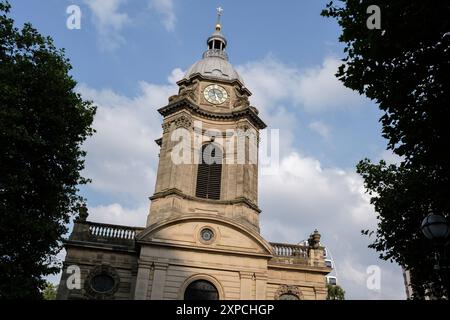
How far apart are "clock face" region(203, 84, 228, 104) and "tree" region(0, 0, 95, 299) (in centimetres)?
1506

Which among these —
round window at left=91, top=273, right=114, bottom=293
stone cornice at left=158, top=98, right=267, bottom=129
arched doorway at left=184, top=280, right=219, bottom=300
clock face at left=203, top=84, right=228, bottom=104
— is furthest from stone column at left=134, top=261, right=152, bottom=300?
clock face at left=203, top=84, right=228, bottom=104

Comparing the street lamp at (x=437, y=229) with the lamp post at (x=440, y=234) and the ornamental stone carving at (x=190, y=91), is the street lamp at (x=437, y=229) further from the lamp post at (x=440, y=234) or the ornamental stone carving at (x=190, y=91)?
the ornamental stone carving at (x=190, y=91)

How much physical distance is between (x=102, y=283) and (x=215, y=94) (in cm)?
1621

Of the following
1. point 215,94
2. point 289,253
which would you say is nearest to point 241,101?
point 215,94

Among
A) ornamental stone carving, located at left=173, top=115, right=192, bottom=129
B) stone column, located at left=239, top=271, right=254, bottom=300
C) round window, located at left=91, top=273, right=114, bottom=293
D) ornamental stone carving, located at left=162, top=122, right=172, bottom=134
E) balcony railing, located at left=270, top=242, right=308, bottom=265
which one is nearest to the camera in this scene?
round window, located at left=91, top=273, right=114, bottom=293

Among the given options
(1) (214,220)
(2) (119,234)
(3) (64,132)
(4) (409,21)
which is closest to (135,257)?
(2) (119,234)

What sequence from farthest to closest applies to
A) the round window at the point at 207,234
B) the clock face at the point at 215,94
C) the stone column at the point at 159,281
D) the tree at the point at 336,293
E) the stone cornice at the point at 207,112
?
the tree at the point at 336,293 < the clock face at the point at 215,94 < the stone cornice at the point at 207,112 < the round window at the point at 207,234 < the stone column at the point at 159,281

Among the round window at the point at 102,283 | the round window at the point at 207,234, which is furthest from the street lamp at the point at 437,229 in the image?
the round window at the point at 102,283

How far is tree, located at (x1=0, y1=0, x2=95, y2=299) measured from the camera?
14.3 meters

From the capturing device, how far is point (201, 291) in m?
23.9

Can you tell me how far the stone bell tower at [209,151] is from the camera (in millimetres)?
27641

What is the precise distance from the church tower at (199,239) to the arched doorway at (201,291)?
0.18ft

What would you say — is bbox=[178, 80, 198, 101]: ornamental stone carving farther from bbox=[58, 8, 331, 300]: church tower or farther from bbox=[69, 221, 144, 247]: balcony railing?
bbox=[69, 221, 144, 247]: balcony railing
